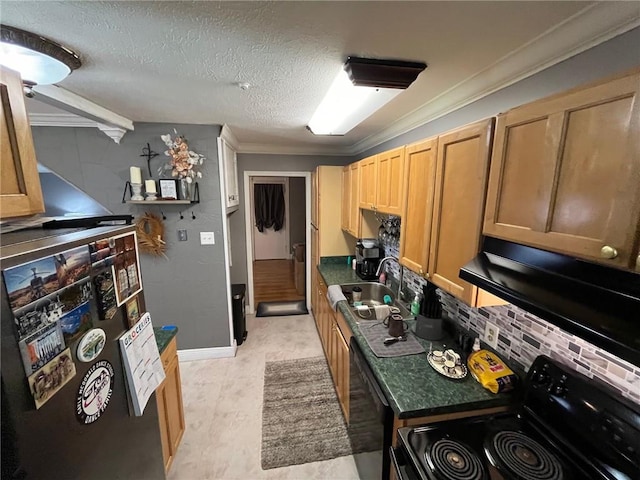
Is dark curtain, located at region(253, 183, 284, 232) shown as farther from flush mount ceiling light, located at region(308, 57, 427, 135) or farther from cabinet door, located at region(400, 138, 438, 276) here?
cabinet door, located at region(400, 138, 438, 276)

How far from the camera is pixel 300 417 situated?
86.4 inches

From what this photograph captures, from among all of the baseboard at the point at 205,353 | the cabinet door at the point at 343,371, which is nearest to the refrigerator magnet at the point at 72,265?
the cabinet door at the point at 343,371

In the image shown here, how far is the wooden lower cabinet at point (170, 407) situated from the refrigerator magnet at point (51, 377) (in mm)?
833

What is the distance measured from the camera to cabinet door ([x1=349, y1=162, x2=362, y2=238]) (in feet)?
8.73

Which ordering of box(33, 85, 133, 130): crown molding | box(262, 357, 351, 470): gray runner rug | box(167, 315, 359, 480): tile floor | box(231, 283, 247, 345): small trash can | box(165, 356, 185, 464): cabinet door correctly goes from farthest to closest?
box(231, 283, 247, 345): small trash can → box(262, 357, 351, 470): gray runner rug → box(167, 315, 359, 480): tile floor → box(165, 356, 185, 464): cabinet door → box(33, 85, 133, 130): crown molding

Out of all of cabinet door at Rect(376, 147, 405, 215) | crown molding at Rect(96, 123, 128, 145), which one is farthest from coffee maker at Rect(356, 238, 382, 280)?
crown molding at Rect(96, 123, 128, 145)

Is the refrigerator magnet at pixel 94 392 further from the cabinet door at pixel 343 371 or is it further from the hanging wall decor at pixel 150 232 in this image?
the hanging wall decor at pixel 150 232

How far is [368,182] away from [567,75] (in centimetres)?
141

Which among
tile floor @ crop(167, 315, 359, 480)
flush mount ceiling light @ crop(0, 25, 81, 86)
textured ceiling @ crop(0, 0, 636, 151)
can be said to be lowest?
tile floor @ crop(167, 315, 359, 480)

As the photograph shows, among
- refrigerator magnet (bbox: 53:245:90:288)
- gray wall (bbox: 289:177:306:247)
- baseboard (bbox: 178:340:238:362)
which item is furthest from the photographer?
gray wall (bbox: 289:177:306:247)

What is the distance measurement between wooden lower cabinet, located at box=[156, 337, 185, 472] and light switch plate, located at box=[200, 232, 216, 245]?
1.21 m

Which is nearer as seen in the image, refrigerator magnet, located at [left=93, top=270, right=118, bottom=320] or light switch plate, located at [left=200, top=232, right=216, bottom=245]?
refrigerator magnet, located at [left=93, top=270, right=118, bottom=320]

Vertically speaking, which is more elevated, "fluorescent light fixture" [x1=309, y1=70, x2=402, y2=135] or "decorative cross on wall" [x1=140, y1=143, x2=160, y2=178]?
"fluorescent light fixture" [x1=309, y1=70, x2=402, y2=135]

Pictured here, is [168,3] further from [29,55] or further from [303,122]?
[303,122]
